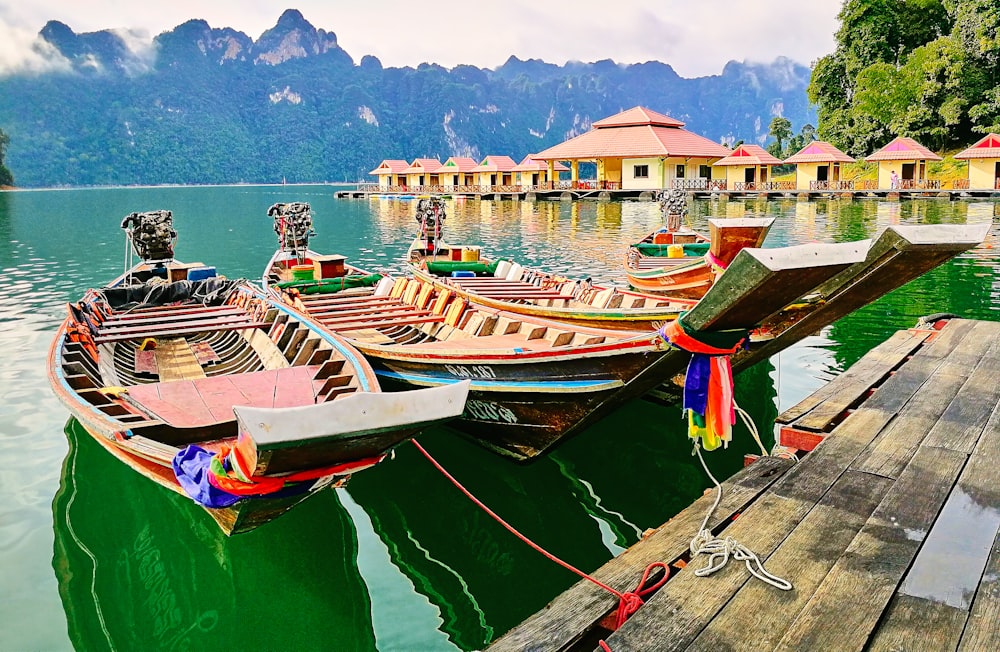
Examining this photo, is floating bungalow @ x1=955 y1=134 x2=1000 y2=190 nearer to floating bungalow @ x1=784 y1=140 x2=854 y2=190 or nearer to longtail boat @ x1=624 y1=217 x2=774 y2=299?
floating bungalow @ x1=784 y1=140 x2=854 y2=190

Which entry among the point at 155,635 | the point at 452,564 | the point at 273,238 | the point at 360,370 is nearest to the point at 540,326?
the point at 360,370

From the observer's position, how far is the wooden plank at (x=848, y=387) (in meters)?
5.40

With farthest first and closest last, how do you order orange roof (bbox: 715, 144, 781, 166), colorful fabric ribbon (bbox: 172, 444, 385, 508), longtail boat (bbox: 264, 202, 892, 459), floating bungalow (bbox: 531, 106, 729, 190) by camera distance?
floating bungalow (bbox: 531, 106, 729, 190) → orange roof (bbox: 715, 144, 781, 166) → longtail boat (bbox: 264, 202, 892, 459) → colorful fabric ribbon (bbox: 172, 444, 385, 508)

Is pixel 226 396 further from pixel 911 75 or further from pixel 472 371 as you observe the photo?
pixel 911 75

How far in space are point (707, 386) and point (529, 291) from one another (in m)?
6.05

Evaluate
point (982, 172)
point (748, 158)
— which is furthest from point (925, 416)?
point (748, 158)

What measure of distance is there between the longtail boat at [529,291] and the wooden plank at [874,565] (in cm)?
326

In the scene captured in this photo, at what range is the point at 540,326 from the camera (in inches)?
311

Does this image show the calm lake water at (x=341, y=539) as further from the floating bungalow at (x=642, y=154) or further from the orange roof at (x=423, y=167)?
the orange roof at (x=423, y=167)

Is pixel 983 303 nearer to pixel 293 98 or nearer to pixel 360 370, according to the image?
pixel 360 370

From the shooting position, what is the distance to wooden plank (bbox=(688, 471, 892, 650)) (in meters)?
2.91

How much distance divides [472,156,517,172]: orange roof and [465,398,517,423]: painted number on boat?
62.2 metres

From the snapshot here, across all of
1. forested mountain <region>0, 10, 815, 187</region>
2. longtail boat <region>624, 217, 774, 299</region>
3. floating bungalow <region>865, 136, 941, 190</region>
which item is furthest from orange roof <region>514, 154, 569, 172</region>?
forested mountain <region>0, 10, 815, 187</region>

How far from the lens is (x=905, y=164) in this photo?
45.8 m
